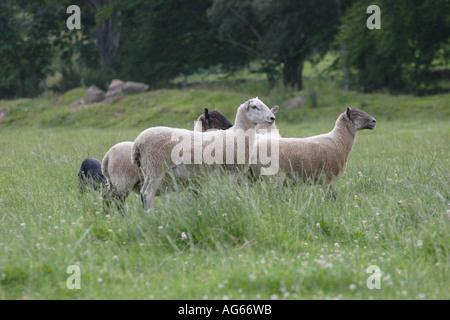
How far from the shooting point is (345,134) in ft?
29.2

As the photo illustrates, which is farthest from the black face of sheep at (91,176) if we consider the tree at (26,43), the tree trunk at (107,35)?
the tree at (26,43)

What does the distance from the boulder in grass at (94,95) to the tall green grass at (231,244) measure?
20811 mm

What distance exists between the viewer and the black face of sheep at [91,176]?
25.7 feet

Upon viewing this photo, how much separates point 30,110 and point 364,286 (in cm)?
2672

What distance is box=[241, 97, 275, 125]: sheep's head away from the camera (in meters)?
7.54

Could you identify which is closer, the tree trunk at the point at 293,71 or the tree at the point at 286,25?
the tree at the point at 286,25

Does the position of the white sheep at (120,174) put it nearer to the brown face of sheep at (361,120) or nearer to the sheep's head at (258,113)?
the sheep's head at (258,113)

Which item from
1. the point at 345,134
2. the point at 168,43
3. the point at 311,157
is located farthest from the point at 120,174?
the point at 168,43

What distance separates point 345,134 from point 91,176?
3.78 m

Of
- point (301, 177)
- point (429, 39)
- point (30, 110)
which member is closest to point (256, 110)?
point (301, 177)

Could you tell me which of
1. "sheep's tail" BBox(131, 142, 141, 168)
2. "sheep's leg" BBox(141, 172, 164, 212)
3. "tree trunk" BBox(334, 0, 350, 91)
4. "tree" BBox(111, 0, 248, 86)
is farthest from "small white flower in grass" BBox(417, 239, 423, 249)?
"tree" BBox(111, 0, 248, 86)

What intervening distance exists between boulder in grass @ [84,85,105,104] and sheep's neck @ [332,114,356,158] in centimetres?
2085

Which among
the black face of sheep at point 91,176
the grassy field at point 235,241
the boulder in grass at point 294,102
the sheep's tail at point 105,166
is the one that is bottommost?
the boulder in grass at point 294,102

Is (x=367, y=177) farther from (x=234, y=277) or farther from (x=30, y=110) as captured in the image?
(x=30, y=110)
